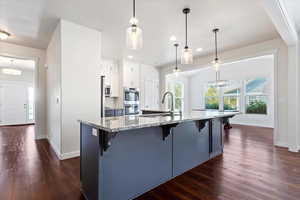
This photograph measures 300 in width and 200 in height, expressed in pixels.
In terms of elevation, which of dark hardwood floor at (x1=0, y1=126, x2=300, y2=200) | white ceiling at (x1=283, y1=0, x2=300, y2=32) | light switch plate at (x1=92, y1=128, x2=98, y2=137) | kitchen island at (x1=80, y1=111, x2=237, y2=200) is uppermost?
white ceiling at (x1=283, y1=0, x2=300, y2=32)

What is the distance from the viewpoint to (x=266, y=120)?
681cm

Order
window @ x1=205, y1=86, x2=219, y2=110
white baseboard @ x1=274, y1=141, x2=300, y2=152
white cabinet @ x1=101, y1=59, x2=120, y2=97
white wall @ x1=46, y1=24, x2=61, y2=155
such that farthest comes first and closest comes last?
1. window @ x1=205, y1=86, x2=219, y2=110
2. white cabinet @ x1=101, y1=59, x2=120, y2=97
3. white baseboard @ x1=274, y1=141, x2=300, y2=152
4. white wall @ x1=46, y1=24, x2=61, y2=155

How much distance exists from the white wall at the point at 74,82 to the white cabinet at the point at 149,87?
308 cm

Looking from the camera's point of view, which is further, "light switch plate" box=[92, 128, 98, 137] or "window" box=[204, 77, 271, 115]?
"window" box=[204, 77, 271, 115]

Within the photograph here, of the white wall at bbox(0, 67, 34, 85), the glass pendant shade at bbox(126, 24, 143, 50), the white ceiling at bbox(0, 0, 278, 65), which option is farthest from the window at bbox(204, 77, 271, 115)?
the white wall at bbox(0, 67, 34, 85)

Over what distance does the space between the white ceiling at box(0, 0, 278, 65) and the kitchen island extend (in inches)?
81.1

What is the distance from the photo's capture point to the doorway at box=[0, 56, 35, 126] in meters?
6.92

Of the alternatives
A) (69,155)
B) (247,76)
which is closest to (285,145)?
(247,76)

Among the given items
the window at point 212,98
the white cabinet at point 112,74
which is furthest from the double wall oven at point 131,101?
the window at point 212,98

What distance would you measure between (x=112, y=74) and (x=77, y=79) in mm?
2811

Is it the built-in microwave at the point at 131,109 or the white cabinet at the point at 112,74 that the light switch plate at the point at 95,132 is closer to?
the built-in microwave at the point at 131,109

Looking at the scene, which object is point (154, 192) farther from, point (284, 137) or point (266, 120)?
point (266, 120)

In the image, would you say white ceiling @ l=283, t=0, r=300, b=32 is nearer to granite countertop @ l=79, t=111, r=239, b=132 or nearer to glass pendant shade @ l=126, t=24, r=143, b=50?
glass pendant shade @ l=126, t=24, r=143, b=50

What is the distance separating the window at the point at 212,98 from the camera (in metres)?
8.57
